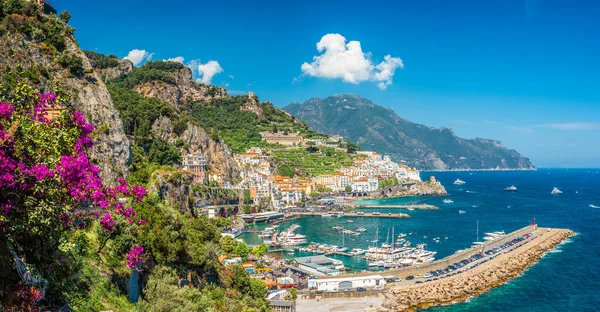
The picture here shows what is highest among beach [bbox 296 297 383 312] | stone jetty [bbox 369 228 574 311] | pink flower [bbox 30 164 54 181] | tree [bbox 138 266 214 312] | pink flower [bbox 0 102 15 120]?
pink flower [bbox 0 102 15 120]

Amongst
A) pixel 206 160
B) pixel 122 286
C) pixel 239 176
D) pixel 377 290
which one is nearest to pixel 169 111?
pixel 206 160

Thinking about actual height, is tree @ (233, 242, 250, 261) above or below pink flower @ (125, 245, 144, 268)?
below

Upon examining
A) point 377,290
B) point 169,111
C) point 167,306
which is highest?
point 169,111

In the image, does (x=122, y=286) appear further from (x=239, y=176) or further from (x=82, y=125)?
(x=239, y=176)

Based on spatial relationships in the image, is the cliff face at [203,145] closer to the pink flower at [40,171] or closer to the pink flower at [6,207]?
the pink flower at [40,171]

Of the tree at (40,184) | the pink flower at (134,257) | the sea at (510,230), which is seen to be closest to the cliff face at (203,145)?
the sea at (510,230)

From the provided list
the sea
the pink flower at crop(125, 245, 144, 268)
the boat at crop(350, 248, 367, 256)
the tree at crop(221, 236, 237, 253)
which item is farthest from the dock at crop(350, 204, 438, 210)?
the pink flower at crop(125, 245, 144, 268)

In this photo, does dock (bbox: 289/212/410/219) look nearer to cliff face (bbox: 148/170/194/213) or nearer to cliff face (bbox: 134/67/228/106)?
cliff face (bbox: 134/67/228/106)
